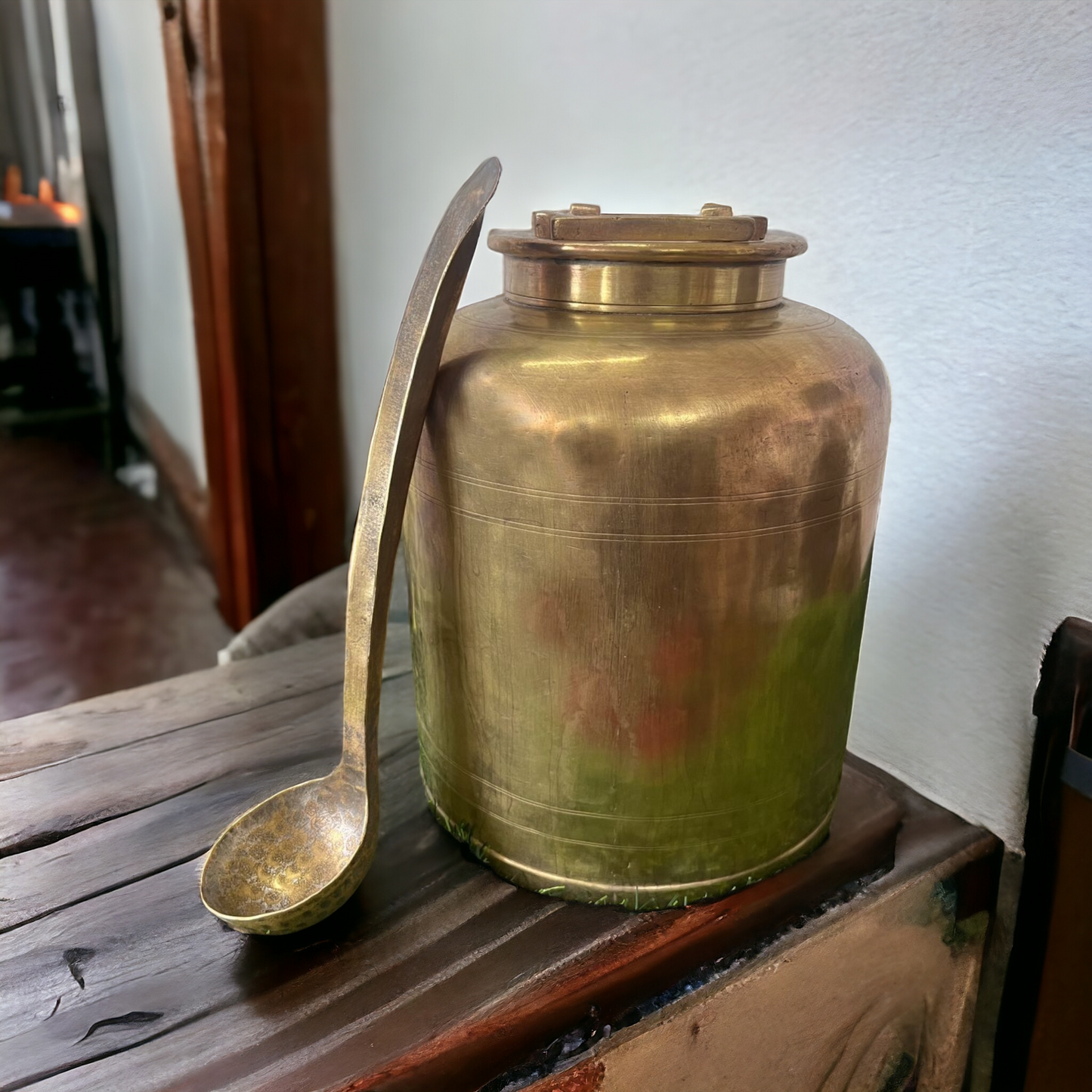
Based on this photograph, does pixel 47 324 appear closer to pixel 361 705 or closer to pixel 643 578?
pixel 361 705

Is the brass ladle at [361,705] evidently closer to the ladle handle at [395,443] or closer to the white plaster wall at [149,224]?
the ladle handle at [395,443]

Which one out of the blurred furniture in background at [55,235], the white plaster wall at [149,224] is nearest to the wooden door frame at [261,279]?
the white plaster wall at [149,224]

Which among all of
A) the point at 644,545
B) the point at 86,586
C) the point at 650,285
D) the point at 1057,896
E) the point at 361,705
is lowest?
→ the point at 86,586

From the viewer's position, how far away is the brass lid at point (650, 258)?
0.48 metres

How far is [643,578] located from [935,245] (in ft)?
1.18

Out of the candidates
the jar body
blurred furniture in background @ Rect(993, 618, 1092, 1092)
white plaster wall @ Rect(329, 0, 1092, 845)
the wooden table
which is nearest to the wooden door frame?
white plaster wall @ Rect(329, 0, 1092, 845)

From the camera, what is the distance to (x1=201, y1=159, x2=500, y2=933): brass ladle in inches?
19.7

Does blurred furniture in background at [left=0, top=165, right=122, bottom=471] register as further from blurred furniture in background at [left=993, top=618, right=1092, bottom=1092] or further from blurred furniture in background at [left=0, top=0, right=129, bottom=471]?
blurred furniture in background at [left=993, top=618, right=1092, bottom=1092]

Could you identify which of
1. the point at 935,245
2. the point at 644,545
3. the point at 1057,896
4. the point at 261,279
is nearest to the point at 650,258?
the point at 644,545

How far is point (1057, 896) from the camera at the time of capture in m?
0.65

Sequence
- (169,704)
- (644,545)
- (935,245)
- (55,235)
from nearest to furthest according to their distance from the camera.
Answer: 1. (644,545)
2. (935,245)
3. (169,704)
4. (55,235)

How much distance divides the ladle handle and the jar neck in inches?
1.8

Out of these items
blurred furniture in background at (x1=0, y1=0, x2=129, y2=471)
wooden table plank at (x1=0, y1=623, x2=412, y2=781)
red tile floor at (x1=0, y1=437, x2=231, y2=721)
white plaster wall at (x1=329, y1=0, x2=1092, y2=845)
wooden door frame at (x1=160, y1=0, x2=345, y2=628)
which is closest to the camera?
white plaster wall at (x1=329, y1=0, x2=1092, y2=845)

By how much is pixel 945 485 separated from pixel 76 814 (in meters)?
0.67
